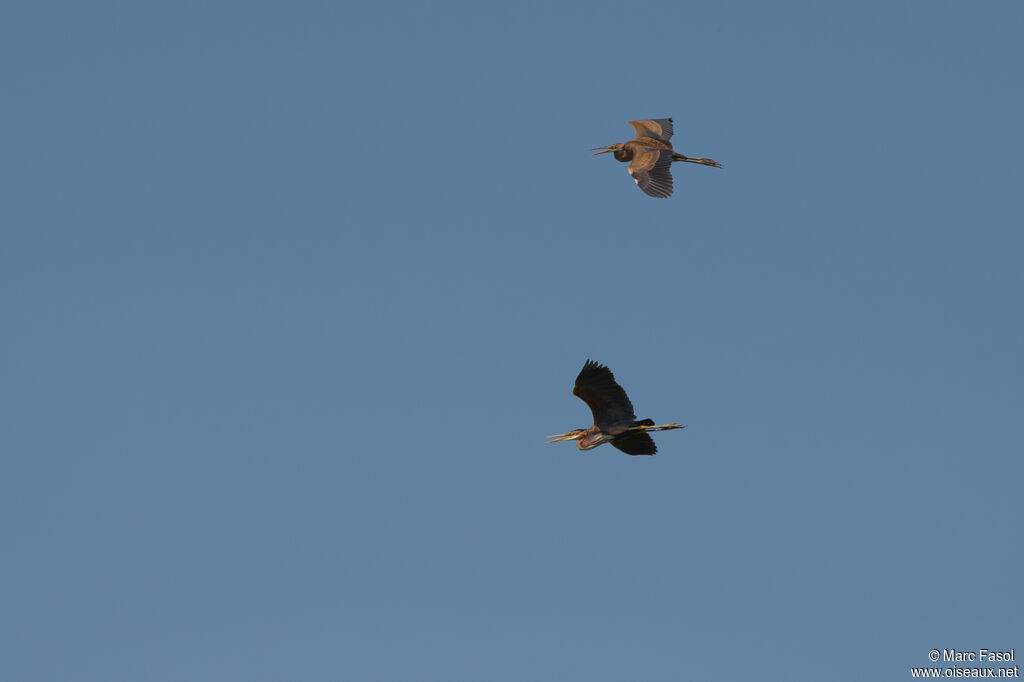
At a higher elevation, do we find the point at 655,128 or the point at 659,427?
the point at 655,128

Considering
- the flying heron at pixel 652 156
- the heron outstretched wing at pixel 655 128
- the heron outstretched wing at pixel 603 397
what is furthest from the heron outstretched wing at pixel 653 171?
the heron outstretched wing at pixel 603 397

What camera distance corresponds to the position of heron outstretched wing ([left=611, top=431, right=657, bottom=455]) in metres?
36.9

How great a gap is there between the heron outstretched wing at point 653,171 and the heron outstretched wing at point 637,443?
6.47 m

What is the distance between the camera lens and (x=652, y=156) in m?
42.0

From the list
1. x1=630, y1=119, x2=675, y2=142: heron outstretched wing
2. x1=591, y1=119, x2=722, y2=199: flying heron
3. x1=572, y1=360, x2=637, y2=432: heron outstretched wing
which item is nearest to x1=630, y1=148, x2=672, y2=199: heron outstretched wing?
x1=591, y1=119, x2=722, y2=199: flying heron

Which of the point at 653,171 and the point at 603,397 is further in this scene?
the point at 653,171

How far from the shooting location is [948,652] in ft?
108

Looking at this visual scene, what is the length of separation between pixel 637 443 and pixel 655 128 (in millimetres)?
13542

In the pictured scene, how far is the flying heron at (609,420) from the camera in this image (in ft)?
114

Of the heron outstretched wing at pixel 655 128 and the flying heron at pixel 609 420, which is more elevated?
the heron outstretched wing at pixel 655 128

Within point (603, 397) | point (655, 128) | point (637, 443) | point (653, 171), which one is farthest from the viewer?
point (655, 128)

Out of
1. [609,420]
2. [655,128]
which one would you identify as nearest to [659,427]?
[609,420]

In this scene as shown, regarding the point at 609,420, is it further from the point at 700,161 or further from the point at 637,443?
the point at 700,161

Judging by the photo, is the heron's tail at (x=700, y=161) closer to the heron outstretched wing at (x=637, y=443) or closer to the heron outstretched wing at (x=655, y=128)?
the heron outstretched wing at (x=655, y=128)
